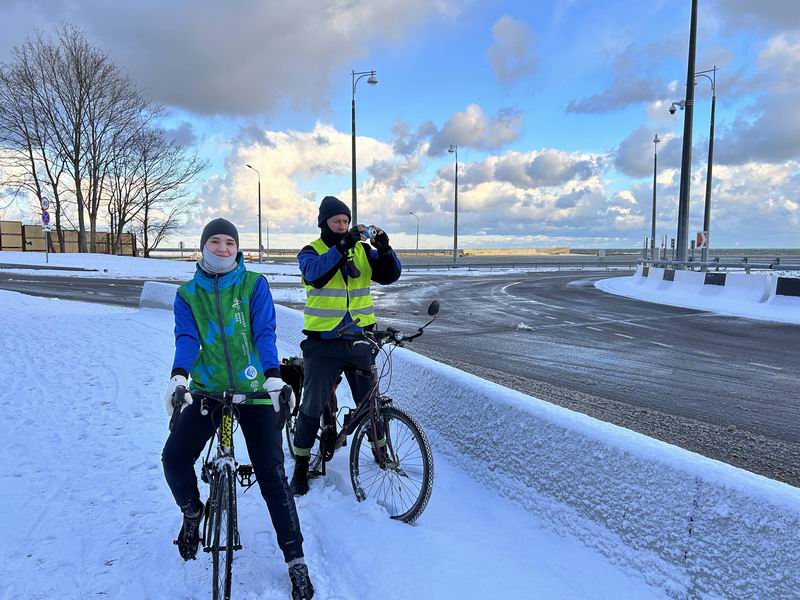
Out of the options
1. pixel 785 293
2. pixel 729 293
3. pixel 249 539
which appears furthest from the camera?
pixel 729 293

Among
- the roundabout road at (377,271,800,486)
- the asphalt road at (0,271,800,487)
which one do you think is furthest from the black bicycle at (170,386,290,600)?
the asphalt road at (0,271,800,487)

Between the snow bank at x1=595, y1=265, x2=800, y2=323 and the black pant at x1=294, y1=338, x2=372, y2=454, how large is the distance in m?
13.3

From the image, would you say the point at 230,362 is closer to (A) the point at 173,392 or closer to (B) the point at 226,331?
(B) the point at 226,331

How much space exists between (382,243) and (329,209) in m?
0.43

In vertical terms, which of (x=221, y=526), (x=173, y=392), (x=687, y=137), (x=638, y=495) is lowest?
(x=221, y=526)

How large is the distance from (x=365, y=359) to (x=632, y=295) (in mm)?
19476

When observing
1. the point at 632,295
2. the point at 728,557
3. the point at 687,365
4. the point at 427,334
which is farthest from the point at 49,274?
the point at 728,557

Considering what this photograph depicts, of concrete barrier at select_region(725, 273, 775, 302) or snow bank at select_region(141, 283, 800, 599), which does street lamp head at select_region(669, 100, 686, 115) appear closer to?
concrete barrier at select_region(725, 273, 775, 302)

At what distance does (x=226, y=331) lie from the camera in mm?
2715

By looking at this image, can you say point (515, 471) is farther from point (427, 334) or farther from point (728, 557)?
point (427, 334)

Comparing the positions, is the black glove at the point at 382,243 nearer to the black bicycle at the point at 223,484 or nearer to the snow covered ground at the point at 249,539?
the black bicycle at the point at 223,484

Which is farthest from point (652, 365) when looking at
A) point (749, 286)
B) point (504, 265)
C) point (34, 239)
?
point (34, 239)

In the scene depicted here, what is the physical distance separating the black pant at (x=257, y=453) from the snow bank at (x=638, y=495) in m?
1.48

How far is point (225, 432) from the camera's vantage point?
8.86ft
